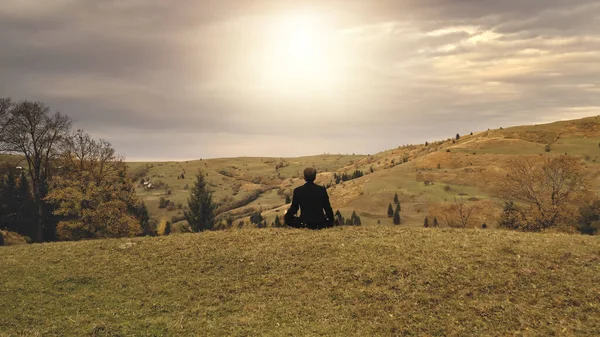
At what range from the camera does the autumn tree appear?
46.3 meters

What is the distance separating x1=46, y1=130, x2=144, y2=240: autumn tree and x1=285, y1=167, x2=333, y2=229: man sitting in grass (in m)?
34.8

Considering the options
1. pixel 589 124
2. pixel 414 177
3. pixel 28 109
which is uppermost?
pixel 28 109

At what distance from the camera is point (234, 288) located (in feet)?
45.2

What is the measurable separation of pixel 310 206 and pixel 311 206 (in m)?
0.05

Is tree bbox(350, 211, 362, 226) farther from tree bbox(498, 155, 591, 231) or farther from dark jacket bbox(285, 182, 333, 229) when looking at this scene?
dark jacket bbox(285, 182, 333, 229)

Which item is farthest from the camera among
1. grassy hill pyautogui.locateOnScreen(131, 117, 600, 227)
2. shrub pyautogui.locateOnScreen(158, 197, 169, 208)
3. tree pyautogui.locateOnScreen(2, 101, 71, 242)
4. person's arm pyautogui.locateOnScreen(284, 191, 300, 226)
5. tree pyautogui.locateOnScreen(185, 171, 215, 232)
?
shrub pyautogui.locateOnScreen(158, 197, 169, 208)

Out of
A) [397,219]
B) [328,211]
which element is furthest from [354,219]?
[328,211]

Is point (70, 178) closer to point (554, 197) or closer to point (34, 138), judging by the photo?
point (34, 138)

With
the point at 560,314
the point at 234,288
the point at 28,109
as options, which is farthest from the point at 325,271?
the point at 28,109

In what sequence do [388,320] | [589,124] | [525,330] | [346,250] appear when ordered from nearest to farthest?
[525,330] < [388,320] < [346,250] < [589,124]

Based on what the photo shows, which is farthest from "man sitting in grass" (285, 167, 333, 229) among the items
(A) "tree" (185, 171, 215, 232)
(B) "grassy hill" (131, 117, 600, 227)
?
(A) "tree" (185, 171, 215, 232)

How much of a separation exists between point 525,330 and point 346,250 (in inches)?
289

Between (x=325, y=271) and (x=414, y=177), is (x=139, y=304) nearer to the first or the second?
(x=325, y=271)

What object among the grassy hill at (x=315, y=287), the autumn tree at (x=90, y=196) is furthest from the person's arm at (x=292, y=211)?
the autumn tree at (x=90, y=196)
